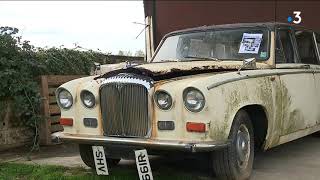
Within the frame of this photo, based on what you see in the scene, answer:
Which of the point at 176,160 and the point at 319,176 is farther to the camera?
the point at 176,160

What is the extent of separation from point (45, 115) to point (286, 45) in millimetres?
3619

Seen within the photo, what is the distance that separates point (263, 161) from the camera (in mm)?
6211

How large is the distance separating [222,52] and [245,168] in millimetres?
1596

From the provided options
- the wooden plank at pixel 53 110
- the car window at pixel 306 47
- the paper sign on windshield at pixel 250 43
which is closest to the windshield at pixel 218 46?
the paper sign on windshield at pixel 250 43

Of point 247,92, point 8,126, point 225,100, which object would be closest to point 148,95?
point 225,100

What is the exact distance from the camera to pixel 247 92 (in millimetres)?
4973

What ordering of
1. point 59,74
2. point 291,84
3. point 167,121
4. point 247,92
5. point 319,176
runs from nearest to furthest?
point 167,121 → point 247,92 → point 319,176 → point 291,84 → point 59,74

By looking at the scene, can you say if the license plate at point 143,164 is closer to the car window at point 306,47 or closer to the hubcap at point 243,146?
the hubcap at point 243,146

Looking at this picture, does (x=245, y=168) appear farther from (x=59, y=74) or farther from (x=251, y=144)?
(x=59, y=74)

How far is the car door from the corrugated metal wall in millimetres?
4571

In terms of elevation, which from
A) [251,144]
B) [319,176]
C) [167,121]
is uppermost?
[167,121]

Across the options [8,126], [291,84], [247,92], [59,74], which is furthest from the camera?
[59,74]

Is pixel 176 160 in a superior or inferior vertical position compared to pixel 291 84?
inferior

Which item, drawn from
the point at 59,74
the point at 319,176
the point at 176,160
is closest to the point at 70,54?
the point at 59,74
